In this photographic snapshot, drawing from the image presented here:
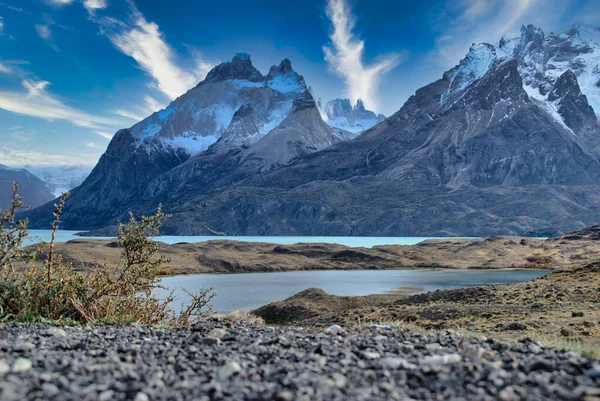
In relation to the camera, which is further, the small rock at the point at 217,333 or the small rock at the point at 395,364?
the small rock at the point at 217,333

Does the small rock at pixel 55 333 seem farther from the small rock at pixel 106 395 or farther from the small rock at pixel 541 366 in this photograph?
the small rock at pixel 541 366

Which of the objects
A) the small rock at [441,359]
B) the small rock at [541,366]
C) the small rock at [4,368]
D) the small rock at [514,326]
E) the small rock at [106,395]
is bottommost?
the small rock at [514,326]

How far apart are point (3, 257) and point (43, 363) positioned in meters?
7.55

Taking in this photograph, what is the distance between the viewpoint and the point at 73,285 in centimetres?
1170

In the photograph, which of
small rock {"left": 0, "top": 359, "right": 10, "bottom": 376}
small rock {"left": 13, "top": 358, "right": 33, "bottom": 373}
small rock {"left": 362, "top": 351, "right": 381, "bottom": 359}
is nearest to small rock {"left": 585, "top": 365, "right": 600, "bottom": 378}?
small rock {"left": 362, "top": 351, "right": 381, "bottom": 359}

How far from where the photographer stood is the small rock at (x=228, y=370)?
17.6ft

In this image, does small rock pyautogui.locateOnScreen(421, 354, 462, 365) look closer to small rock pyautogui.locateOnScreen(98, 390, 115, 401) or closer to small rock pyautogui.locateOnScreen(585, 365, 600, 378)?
small rock pyautogui.locateOnScreen(585, 365, 600, 378)

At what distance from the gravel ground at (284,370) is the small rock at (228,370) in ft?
0.04

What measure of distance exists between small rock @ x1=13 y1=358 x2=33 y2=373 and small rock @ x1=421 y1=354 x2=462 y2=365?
Answer: 4866mm

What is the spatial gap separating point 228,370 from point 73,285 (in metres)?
8.00

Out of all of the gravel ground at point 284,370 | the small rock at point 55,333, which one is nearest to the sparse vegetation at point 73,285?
the small rock at point 55,333

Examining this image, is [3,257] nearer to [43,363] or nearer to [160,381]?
[43,363]

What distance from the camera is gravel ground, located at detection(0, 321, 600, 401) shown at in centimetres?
463

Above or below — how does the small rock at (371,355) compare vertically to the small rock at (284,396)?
above
